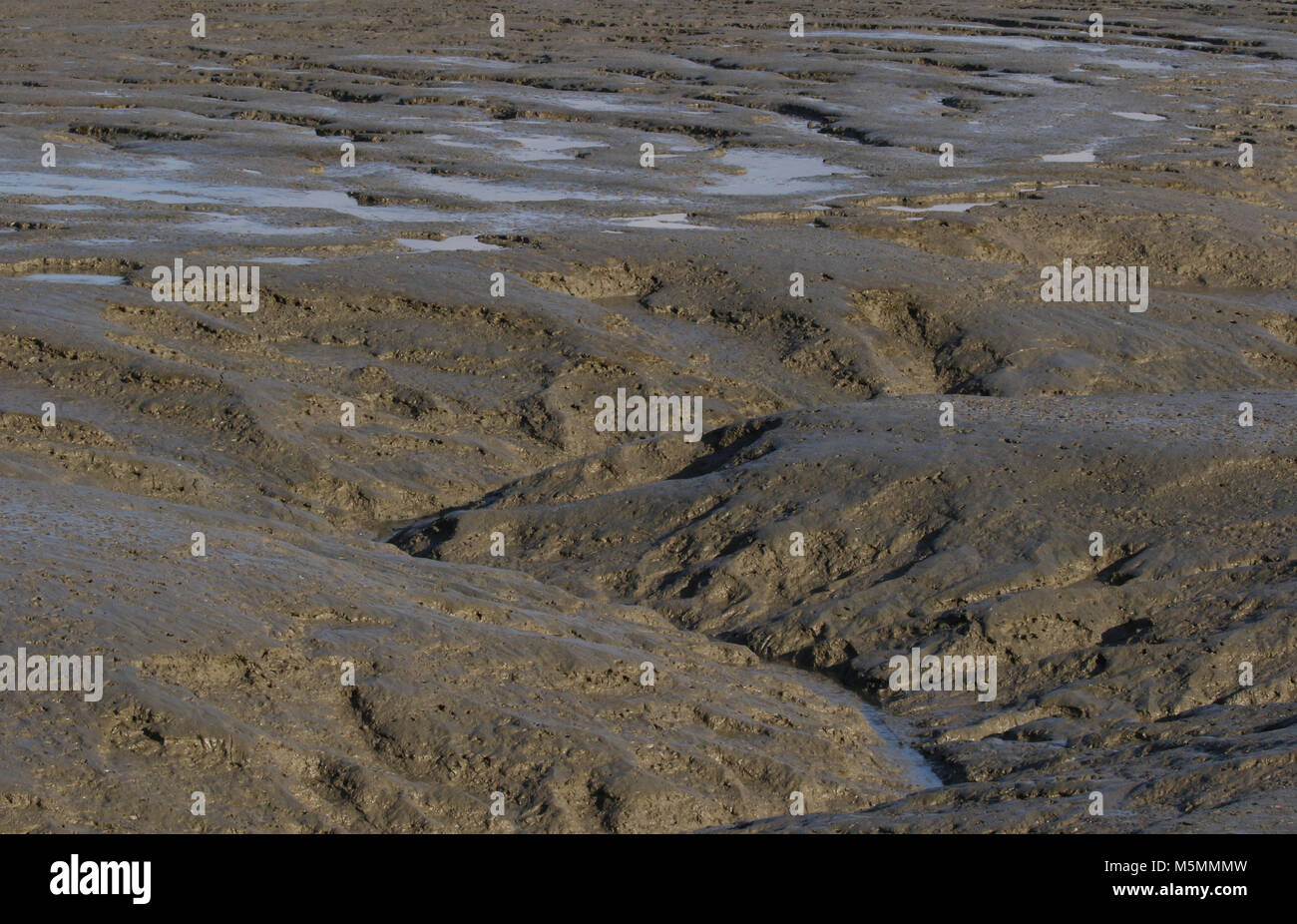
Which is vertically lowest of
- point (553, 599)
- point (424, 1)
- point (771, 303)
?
point (553, 599)

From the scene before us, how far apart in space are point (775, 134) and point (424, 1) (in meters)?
19.9

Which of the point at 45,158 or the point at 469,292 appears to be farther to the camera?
the point at 45,158

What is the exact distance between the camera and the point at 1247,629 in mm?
9734

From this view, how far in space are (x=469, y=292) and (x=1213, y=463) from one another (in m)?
6.84

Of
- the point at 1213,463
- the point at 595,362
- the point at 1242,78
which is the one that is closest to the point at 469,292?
the point at 595,362

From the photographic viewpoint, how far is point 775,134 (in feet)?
83.3

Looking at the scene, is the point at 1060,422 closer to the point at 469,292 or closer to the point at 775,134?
the point at 469,292

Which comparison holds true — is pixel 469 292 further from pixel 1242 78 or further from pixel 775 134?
pixel 1242 78
